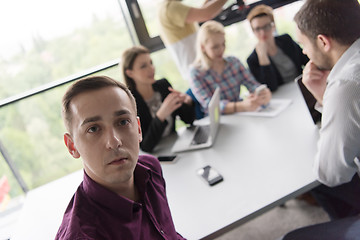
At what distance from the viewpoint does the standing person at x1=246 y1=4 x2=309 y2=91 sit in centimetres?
240

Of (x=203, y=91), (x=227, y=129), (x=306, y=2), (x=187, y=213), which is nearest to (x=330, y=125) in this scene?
(x=306, y=2)

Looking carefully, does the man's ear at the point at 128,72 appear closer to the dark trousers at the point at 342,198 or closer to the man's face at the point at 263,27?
the man's face at the point at 263,27

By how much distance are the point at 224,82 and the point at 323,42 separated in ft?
3.56

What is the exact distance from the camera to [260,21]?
2.41m

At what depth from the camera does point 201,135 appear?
1.84 meters

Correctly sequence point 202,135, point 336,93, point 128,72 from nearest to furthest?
point 336,93 → point 202,135 → point 128,72

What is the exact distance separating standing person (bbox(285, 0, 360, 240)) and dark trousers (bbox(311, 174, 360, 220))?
310 mm

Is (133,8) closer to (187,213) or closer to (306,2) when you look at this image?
(306,2)

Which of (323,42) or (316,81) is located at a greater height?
(323,42)

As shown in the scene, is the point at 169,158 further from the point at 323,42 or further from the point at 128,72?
the point at 323,42

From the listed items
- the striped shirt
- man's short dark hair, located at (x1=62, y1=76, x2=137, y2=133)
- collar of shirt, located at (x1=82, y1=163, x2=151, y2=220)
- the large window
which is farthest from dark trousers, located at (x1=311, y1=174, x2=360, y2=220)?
the large window

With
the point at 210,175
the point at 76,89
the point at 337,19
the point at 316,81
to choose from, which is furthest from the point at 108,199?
the point at 316,81

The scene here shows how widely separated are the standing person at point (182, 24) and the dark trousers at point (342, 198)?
1.49 m

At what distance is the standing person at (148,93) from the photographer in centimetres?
199
